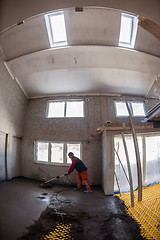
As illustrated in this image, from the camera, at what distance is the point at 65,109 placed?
460 centimetres

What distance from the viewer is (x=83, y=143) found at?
4273mm

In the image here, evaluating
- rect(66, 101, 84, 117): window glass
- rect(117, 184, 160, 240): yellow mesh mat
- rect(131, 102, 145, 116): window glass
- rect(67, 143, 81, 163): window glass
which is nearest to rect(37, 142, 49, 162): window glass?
rect(67, 143, 81, 163): window glass

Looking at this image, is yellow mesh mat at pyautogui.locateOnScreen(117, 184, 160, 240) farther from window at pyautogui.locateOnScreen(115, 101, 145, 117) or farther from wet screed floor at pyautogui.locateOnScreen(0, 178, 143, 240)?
window at pyautogui.locateOnScreen(115, 101, 145, 117)

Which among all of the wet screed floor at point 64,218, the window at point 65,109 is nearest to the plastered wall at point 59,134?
the window at point 65,109

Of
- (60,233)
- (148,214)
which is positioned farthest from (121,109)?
(60,233)

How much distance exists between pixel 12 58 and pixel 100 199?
17.6ft

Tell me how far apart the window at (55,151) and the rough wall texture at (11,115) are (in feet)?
3.10

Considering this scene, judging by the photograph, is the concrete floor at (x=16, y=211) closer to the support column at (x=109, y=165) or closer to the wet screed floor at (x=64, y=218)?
the wet screed floor at (x=64, y=218)

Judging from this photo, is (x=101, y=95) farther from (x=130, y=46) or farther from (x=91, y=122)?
(x=130, y=46)

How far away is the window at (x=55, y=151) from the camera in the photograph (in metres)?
4.21

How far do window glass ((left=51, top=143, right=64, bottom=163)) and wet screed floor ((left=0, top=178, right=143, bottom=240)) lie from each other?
1292 mm

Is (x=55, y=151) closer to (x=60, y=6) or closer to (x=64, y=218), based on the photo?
(x=64, y=218)

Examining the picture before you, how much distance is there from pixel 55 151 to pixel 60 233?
9.41ft

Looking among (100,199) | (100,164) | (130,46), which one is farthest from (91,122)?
(130,46)
